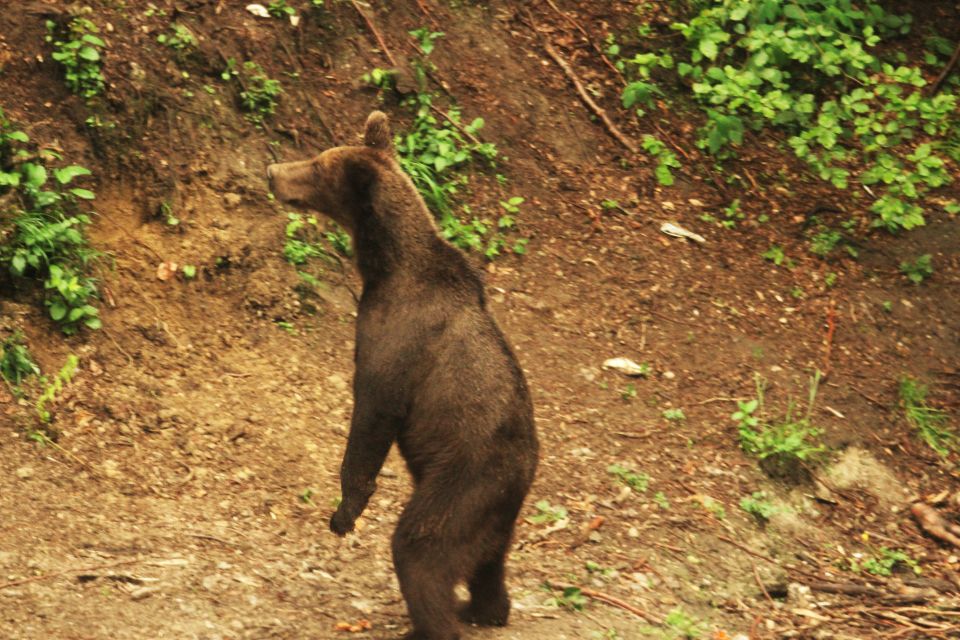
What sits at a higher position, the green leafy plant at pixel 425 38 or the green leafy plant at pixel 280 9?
the green leafy plant at pixel 280 9

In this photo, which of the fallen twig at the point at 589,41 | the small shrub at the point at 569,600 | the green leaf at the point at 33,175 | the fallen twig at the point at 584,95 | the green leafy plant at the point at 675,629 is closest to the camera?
the green leafy plant at the point at 675,629

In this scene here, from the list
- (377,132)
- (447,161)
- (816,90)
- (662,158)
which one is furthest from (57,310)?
(816,90)

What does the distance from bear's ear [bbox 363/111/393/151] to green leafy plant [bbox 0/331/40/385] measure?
8.07 ft

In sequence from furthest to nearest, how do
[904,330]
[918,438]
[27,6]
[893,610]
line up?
[904,330] → [918,438] → [27,6] → [893,610]

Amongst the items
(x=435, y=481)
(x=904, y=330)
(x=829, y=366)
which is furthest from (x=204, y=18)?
(x=904, y=330)

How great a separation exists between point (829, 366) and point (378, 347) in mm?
4600

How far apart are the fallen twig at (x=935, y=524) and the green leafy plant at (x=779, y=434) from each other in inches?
30.1

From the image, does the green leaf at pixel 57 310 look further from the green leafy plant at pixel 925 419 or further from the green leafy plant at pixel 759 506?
the green leafy plant at pixel 925 419

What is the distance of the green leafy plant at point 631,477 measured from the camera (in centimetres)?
741

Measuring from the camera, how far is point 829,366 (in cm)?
870

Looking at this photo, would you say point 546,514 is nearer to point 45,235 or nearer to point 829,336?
point 829,336

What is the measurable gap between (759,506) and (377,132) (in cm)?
360

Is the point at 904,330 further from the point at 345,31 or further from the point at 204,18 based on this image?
the point at 204,18

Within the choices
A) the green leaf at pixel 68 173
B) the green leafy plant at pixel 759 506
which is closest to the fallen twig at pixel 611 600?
the green leafy plant at pixel 759 506
